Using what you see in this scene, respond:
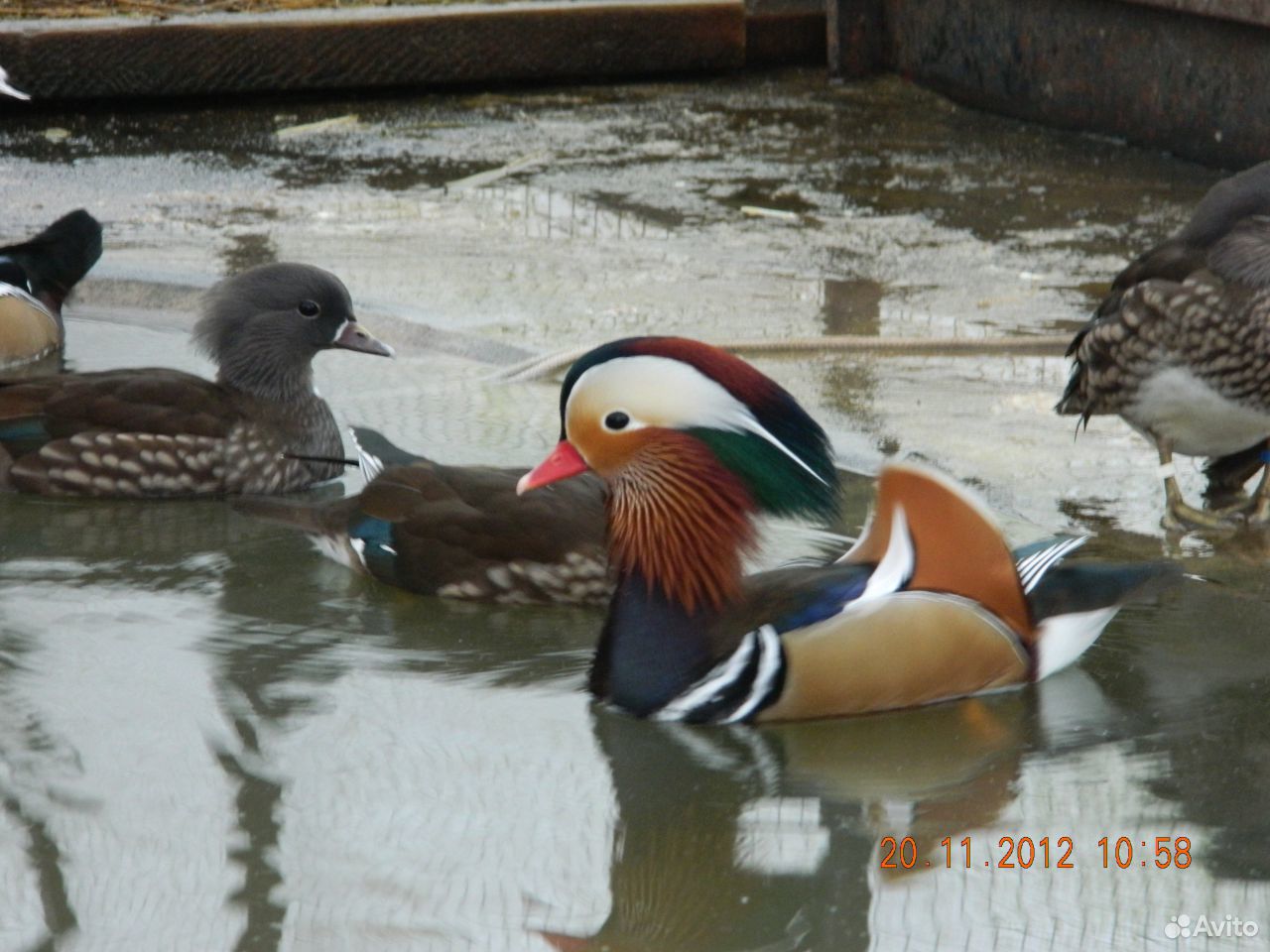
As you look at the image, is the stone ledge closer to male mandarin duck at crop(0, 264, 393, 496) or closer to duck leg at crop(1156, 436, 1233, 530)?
male mandarin duck at crop(0, 264, 393, 496)

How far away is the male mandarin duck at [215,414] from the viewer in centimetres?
425

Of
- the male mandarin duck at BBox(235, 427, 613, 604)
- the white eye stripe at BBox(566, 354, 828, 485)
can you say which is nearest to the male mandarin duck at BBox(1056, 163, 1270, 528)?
the male mandarin duck at BBox(235, 427, 613, 604)

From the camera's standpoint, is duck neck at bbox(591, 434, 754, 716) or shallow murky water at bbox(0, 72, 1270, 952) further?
duck neck at bbox(591, 434, 754, 716)

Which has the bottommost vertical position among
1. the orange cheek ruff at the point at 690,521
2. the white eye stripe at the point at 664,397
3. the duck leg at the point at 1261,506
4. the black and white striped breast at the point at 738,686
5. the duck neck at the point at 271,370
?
the duck leg at the point at 1261,506

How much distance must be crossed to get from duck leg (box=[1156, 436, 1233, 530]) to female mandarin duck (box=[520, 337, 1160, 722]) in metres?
1.00

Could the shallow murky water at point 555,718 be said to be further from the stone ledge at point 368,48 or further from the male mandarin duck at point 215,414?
the stone ledge at point 368,48

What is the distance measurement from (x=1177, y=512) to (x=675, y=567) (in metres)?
1.53

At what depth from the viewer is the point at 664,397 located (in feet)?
9.74

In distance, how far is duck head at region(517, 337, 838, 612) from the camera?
2.93 metres

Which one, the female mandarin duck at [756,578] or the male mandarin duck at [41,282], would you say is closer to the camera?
the female mandarin duck at [756,578]

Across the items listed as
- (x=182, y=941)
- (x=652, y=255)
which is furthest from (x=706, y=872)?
(x=652, y=255)

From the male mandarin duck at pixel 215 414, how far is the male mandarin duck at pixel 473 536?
1.45 feet

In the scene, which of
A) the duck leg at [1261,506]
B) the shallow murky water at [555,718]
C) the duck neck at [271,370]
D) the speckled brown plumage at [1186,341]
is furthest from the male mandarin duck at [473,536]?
the duck leg at [1261,506]

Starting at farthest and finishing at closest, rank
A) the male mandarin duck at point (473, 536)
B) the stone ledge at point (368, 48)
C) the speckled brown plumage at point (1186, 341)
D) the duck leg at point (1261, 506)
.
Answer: the stone ledge at point (368, 48)
the duck leg at point (1261, 506)
the speckled brown plumage at point (1186, 341)
the male mandarin duck at point (473, 536)
